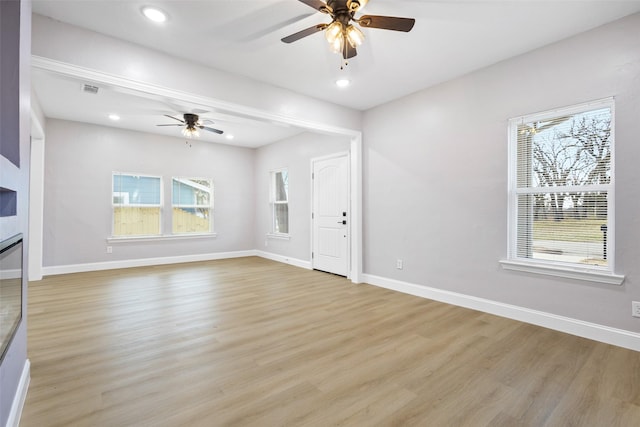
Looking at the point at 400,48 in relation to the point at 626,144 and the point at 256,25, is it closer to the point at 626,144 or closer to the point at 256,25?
the point at 256,25

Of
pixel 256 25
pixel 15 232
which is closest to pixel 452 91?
pixel 256 25

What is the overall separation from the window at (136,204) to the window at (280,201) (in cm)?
243

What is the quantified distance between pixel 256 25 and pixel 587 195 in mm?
3413

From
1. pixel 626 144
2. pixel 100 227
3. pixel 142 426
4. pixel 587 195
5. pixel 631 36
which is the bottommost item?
pixel 142 426

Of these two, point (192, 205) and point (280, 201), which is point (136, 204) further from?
point (280, 201)

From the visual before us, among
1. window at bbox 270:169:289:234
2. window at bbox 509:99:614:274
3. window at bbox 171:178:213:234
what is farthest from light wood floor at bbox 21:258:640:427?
window at bbox 270:169:289:234

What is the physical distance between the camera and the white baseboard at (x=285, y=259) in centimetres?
612

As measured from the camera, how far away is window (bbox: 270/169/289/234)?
6.81 metres

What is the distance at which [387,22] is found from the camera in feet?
7.11

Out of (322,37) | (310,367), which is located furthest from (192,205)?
(310,367)

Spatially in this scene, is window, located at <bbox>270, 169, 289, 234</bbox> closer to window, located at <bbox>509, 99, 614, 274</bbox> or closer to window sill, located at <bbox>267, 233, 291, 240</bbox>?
window sill, located at <bbox>267, 233, 291, 240</bbox>

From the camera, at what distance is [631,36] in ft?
8.41

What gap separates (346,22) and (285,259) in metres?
5.14

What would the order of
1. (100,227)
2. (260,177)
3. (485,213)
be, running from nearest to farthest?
(485,213), (100,227), (260,177)
